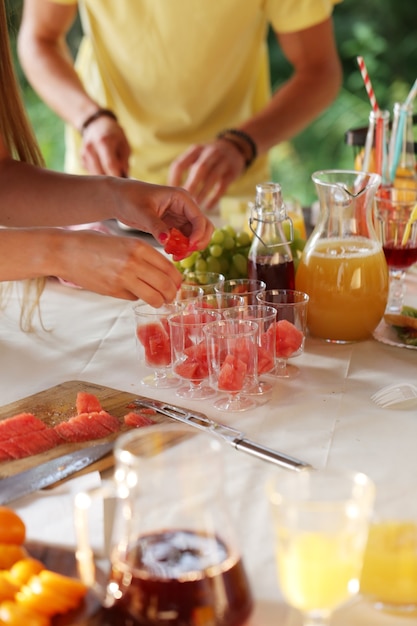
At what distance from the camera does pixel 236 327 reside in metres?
1.33

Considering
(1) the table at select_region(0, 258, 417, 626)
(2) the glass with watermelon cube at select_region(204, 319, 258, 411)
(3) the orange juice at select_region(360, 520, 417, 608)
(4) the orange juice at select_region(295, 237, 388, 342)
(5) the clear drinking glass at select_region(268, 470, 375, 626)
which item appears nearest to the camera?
(5) the clear drinking glass at select_region(268, 470, 375, 626)

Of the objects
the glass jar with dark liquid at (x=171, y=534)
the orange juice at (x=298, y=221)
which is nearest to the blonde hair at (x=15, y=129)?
the orange juice at (x=298, y=221)

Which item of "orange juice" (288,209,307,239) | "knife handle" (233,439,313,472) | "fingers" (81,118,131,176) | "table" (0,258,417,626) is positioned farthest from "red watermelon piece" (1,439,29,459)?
"fingers" (81,118,131,176)

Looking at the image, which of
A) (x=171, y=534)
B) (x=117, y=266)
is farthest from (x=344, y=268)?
(x=171, y=534)

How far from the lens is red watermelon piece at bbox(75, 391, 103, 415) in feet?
4.22

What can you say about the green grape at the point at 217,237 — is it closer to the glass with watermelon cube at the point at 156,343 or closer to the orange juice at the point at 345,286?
the orange juice at the point at 345,286

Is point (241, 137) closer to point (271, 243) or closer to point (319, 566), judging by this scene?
point (271, 243)

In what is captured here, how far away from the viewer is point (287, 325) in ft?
4.79

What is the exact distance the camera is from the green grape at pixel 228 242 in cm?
173

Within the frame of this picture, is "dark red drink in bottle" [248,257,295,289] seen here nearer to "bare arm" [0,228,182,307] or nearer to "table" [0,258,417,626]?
"table" [0,258,417,626]

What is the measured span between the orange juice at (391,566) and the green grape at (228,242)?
983 millimetres

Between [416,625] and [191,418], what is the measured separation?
51cm

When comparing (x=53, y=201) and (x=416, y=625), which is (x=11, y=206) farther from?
(x=416, y=625)

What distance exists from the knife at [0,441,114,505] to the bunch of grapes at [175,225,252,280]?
66 centimetres
